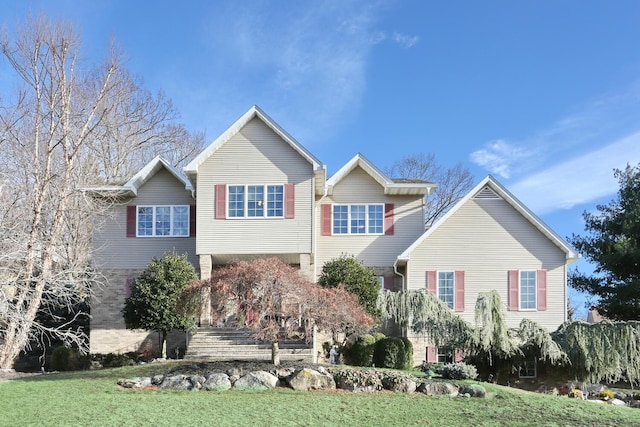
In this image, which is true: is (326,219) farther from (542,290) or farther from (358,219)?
(542,290)

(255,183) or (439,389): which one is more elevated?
(255,183)

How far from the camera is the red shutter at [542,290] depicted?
21812mm

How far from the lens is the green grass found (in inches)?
431

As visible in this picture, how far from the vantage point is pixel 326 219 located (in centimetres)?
2319

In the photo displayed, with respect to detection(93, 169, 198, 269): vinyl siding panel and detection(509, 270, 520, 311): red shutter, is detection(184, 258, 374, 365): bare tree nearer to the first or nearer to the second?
detection(93, 169, 198, 269): vinyl siding panel

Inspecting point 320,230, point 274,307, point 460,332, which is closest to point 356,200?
point 320,230

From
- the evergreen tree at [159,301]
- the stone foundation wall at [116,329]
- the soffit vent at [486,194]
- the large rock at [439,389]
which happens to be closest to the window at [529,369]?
the large rock at [439,389]

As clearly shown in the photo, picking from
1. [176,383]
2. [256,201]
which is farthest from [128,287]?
[176,383]

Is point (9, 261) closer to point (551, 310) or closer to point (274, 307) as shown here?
point (274, 307)

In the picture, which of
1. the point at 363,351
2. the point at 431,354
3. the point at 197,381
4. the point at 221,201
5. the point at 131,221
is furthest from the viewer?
the point at 131,221

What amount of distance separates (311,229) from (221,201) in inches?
132

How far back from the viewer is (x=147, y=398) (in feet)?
41.4

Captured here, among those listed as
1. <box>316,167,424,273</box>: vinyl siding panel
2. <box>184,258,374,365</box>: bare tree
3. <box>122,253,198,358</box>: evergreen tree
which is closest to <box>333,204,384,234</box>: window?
<box>316,167,424,273</box>: vinyl siding panel

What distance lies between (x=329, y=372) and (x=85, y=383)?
19.2 feet
